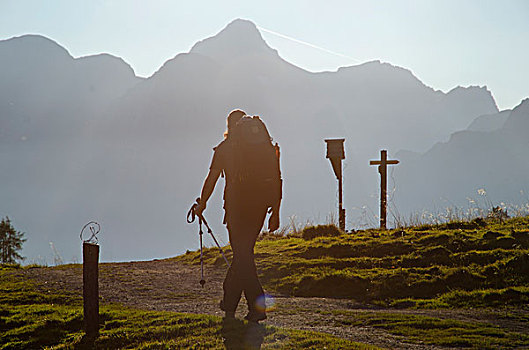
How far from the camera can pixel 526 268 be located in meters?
8.66

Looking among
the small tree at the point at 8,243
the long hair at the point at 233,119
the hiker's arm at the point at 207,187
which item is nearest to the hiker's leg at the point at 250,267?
the hiker's arm at the point at 207,187

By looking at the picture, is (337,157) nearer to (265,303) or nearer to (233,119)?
(265,303)

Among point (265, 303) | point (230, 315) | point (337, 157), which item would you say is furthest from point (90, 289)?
point (337, 157)

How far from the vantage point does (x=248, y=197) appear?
644 cm

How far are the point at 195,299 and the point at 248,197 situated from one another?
10.9 ft

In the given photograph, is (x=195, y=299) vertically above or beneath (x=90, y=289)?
beneath

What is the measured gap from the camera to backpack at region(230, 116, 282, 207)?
6.38 meters

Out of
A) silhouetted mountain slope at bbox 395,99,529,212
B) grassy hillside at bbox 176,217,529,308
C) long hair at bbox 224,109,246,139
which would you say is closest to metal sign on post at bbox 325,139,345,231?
grassy hillside at bbox 176,217,529,308

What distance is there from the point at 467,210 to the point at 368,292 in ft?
23.2

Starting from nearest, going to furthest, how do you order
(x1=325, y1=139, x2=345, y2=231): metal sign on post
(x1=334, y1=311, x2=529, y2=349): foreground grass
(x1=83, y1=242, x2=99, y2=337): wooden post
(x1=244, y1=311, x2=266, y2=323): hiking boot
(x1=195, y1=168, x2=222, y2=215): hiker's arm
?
(x1=334, y1=311, x2=529, y2=349): foreground grass → (x1=244, y1=311, x2=266, y2=323): hiking boot → (x1=83, y1=242, x2=99, y2=337): wooden post → (x1=195, y1=168, x2=222, y2=215): hiker's arm → (x1=325, y1=139, x2=345, y2=231): metal sign on post

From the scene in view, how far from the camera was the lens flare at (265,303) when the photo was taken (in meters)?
6.36

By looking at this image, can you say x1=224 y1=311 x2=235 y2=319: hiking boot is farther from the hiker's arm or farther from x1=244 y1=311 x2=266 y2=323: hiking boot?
the hiker's arm

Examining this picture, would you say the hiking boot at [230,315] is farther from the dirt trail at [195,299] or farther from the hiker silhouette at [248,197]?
the dirt trail at [195,299]

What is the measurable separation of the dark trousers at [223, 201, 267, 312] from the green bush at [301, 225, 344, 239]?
8.12 meters
